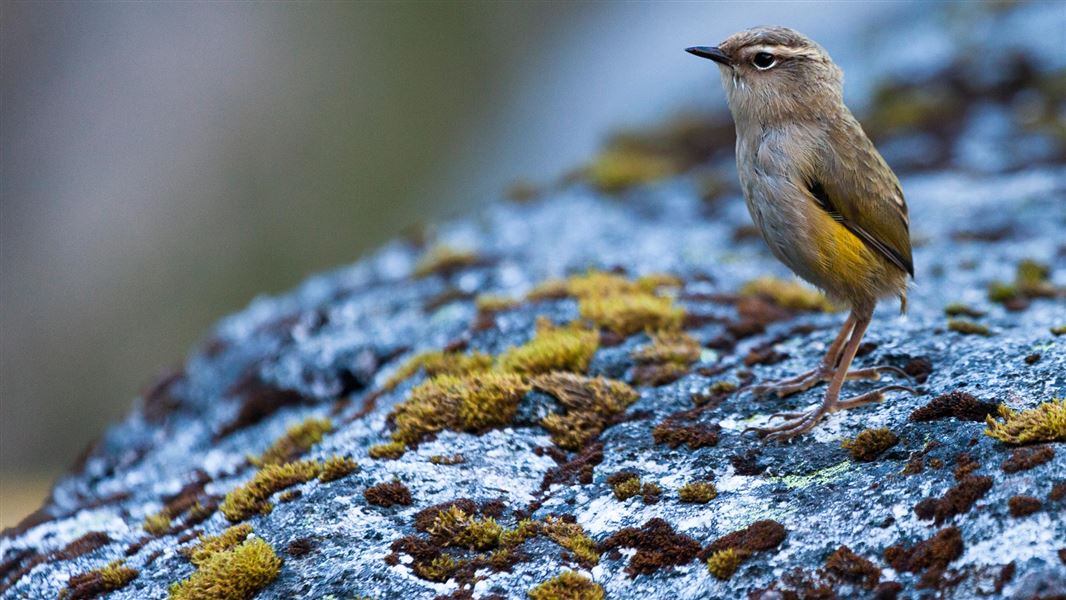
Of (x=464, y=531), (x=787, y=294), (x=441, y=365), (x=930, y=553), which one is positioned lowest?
(x=930, y=553)

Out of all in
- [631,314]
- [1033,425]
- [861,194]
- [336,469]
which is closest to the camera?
[1033,425]

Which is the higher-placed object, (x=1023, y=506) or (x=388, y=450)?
(x=388, y=450)

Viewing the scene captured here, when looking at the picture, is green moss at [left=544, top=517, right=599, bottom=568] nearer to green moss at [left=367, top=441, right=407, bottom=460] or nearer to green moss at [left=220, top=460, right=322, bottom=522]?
green moss at [left=367, top=441, right=407, bottom=460]

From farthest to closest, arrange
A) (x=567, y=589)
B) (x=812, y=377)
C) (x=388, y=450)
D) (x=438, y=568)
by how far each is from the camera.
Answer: (x=812, y=377) < (x=388, y=450) < (x=438, y=568) < (x=567, y=589)

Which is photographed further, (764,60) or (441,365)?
(441,365)

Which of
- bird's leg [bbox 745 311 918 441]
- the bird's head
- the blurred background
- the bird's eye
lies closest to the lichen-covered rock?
bird's leg [bbox 745 311 918 441]

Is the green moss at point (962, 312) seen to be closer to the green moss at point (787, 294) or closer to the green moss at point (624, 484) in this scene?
the green moss at point (787, 294)

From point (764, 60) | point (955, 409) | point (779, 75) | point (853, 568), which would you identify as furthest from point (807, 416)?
point (764, 60)

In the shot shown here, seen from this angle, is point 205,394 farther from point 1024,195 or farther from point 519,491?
point 1024,195

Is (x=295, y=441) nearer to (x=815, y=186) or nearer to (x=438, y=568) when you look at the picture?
(x=438, y=568)
